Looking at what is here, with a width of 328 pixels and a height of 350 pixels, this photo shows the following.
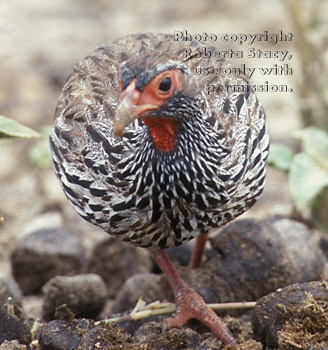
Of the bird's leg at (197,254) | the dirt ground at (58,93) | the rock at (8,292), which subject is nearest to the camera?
the dirt ground at (58,93)

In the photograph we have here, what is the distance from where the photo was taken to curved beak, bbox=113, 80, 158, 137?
3180 mm

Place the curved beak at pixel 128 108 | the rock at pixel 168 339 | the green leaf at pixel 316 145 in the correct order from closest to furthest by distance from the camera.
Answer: the curved beak at pixel 128 108 < the rock at pixel 168 339 < the green leaf at pixel 316 145

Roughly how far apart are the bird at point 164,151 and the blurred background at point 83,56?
123 centimetres

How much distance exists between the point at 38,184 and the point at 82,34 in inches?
115

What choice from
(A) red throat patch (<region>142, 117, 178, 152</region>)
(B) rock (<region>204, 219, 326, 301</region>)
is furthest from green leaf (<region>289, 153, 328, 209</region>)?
(A) red throat patch (<region>142, 117, 178, 152</region>)

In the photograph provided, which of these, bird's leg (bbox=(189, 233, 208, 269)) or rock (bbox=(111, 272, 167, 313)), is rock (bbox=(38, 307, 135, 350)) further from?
bird's leg (bbox=(189, 233, 208, 269))

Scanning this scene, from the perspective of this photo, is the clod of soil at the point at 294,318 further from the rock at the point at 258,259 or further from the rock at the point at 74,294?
the rock at the point at 74,294

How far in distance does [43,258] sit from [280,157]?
1.95m

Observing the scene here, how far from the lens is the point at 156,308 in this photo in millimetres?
4117

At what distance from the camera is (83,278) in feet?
14.2

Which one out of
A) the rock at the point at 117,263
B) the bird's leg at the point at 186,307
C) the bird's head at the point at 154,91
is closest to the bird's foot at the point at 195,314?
the bird's leg at the point at 186,307

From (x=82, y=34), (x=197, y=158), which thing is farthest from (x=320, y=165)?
(x=82, y=34)

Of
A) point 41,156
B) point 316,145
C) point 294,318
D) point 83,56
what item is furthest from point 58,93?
point 294,318

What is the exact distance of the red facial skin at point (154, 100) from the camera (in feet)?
10.6
